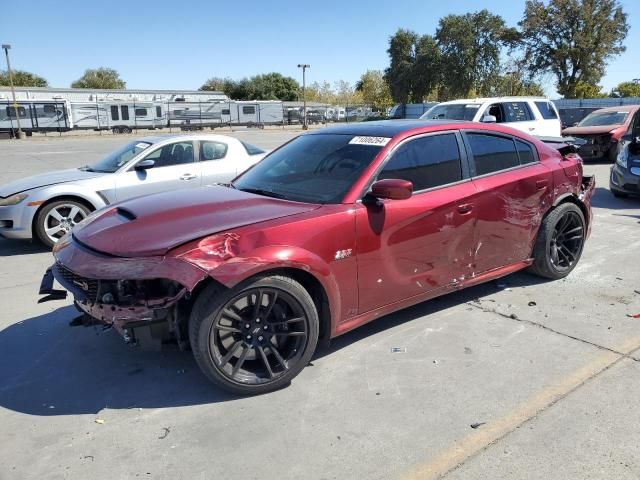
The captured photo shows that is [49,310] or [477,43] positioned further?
[477,43]

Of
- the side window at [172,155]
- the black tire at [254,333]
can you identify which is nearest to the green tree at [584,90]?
the side window at [172,155]

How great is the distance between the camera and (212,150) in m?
7.99

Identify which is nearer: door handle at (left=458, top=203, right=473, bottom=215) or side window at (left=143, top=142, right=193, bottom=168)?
door handle at (left=458, top=203, right=473, bottom=215)

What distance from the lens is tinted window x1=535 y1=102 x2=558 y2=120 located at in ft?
45.7

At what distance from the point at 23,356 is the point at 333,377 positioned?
2307mm

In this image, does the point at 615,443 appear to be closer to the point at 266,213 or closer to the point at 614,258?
the point at 266,213

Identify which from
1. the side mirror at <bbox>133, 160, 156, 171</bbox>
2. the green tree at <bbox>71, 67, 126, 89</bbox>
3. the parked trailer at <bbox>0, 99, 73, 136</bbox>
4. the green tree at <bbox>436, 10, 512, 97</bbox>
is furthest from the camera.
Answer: the green tree at <bbox>71, 67, 126, 89</bbox>

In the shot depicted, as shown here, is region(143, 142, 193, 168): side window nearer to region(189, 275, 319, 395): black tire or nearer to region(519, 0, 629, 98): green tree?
region(189, 275, 319, 395): black tire

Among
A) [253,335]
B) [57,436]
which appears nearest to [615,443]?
[253,335]

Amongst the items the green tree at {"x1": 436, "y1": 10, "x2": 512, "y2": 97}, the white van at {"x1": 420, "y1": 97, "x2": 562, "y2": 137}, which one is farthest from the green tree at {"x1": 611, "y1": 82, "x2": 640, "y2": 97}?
the white van at {"x1": 420, "y1": 97, "x2": 562, "y2": 137}

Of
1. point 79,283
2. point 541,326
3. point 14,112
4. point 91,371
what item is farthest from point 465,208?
point 14,112

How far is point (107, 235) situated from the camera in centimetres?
323

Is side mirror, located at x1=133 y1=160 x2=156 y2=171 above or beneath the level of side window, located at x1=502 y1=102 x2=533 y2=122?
beneath

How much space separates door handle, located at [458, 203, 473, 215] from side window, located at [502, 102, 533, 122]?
10.3m
